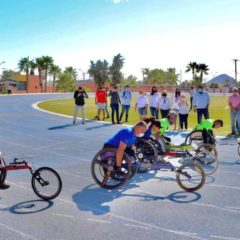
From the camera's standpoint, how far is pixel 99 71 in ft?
329

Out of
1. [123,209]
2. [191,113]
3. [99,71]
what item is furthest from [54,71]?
[123,209]

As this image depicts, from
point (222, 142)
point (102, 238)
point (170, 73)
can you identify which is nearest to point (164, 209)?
point (102, 238)

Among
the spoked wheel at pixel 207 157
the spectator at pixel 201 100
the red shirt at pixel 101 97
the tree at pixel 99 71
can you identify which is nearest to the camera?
the spoked wheel at pixel 207 157

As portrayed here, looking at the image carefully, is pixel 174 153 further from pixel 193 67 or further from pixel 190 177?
pixel 193 67

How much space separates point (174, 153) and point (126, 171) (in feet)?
4.63

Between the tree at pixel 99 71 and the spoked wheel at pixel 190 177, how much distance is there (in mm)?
92748

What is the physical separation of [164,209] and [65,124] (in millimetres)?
12544

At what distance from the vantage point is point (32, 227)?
5562 millimetres

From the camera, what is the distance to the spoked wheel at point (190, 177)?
7.34 m

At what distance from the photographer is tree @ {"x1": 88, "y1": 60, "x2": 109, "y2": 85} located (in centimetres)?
9988

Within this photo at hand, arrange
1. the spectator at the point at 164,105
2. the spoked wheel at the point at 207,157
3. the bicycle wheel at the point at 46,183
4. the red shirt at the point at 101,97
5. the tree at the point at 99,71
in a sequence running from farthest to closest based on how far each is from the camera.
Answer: the tree at the point at 99,71, the red shirt at the point at 101,97, the spectator at the point at 164,105, the spoked wheel at the point at 207,157, the bicycle wheel at the point at 46,183

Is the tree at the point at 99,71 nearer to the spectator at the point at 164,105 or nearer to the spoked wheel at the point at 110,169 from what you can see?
the spectator at the point at 164,105

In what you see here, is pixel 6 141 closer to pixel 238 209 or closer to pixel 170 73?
pixel 238 209

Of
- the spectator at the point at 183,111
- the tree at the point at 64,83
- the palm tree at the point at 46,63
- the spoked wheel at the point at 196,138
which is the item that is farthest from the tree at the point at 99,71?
the spoked wheel at the point at 196,138
